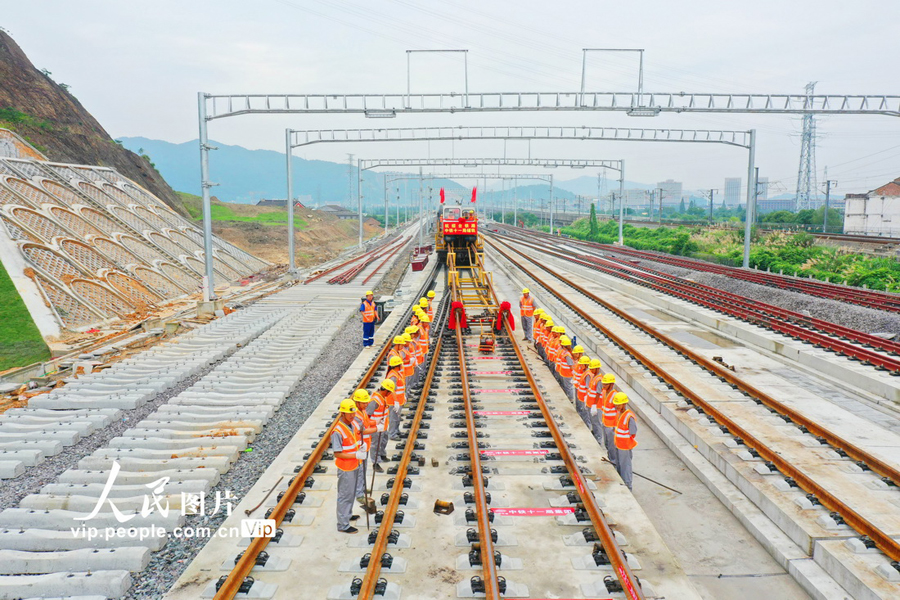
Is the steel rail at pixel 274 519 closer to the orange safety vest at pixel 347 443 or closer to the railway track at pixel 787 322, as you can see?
the orange safety vest at pixel 347 443

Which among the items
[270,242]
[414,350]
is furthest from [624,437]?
[270,242]

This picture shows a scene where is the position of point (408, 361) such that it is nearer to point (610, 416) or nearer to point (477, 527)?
point (610, 416)

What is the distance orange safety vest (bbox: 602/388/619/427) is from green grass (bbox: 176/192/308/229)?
160 ft

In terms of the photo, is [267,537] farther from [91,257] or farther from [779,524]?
[91,257]

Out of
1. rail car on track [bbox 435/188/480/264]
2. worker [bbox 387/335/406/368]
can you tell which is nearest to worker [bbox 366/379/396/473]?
worker [bbox 387/335/406/368]

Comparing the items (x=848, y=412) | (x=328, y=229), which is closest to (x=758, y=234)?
(x=848, y=412)

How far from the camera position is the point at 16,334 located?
51.7 ft

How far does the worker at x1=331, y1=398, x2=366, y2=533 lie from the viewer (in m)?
6.32

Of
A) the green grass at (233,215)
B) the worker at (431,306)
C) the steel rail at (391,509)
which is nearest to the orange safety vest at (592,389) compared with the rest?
the steel rail at (391,509)

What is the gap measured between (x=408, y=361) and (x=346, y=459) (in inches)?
165

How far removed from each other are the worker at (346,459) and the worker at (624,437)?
334 cm

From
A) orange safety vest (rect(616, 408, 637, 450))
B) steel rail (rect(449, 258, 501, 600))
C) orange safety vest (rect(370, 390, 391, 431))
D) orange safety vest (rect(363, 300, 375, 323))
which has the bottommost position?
steel rail (rect(449, 258, 501, 600))

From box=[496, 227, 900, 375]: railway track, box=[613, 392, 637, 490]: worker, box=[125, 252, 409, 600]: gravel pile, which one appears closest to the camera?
box=[125, 252, 409, 600]: gravel pile

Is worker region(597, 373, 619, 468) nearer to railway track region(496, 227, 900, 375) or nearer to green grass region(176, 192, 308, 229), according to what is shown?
railway track region(496, 227, 900, 375)
